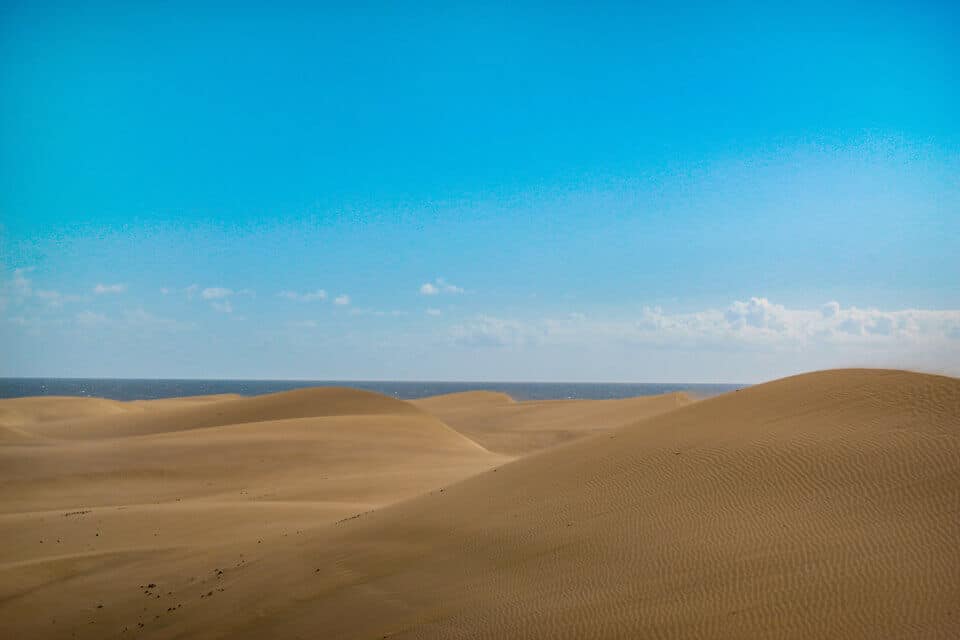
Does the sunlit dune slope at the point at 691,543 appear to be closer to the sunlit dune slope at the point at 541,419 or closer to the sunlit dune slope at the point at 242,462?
the sunlit dune slope at the point at 242,462

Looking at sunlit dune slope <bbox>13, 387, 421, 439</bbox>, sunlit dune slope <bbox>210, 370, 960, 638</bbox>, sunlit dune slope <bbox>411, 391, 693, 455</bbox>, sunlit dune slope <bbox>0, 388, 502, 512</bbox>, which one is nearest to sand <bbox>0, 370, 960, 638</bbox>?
sunlit dune slope <bbox>210, 370, 960, 638</bbox>

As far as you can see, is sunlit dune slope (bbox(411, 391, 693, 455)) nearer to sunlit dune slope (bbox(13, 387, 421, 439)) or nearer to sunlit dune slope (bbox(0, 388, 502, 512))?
sunlit dune slope (bbox(13, 387, 421, 439))

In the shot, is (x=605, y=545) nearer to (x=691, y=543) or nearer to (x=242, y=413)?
(x=691, y=543)

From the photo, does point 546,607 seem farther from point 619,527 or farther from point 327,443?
point 327,443

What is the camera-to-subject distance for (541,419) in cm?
5697

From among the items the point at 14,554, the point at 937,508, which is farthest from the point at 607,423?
the point at 937,508

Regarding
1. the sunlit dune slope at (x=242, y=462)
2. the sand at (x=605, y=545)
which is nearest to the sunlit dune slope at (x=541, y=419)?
the sunlit dune slope at (x=242, y=462)

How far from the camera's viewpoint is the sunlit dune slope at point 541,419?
43.8 m

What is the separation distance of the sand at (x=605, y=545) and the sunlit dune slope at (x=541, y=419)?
2364cm

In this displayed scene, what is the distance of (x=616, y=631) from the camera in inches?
268

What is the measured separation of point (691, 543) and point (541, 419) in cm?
4889

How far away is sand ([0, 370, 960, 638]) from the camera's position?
6.94 meters

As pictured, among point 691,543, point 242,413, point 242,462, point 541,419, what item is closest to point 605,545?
point 691,543

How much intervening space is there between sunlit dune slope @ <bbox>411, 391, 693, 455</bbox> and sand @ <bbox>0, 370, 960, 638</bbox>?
23635 mm
